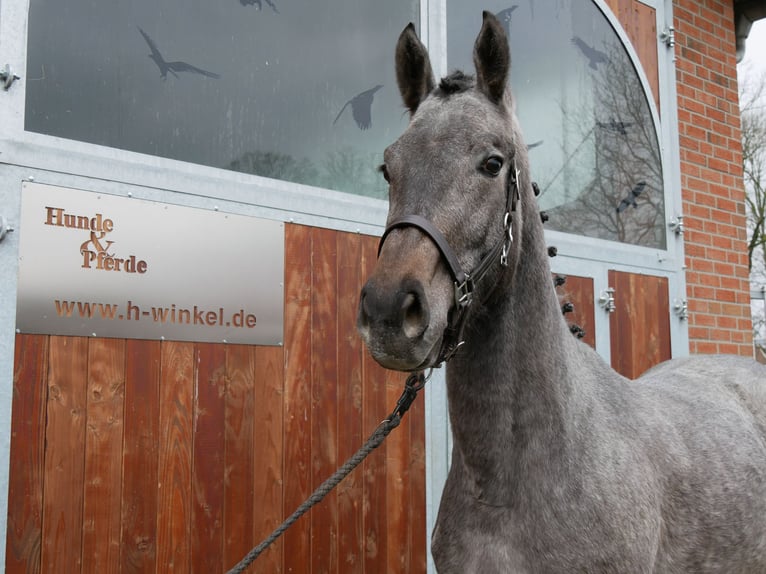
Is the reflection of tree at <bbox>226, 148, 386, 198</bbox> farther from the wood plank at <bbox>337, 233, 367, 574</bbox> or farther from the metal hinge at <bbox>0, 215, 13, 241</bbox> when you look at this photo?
the metal hinge at <bbox>0, 215, 13, 241</bbox>

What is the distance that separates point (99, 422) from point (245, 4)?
2038 mm

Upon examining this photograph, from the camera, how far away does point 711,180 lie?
554 centimetres

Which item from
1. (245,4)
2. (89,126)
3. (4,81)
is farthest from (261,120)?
(4,81)

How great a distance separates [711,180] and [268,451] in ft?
13.2

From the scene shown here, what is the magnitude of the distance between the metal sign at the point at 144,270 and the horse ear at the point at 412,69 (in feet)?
4.13

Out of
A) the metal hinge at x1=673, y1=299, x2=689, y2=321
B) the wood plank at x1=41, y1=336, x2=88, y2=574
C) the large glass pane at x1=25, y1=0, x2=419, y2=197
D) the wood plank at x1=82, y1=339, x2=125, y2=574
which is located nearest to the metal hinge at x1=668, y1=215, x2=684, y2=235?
the metal hinge at x1=673, y1=299, x2=689, y2=321

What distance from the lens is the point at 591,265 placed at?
4.72 metres

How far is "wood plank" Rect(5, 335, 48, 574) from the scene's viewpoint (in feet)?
8.75

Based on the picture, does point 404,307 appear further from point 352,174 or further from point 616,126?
point 616,126

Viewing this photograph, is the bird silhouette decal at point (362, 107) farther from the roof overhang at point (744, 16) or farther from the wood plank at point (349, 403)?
the roof overhang at point (744, 16)

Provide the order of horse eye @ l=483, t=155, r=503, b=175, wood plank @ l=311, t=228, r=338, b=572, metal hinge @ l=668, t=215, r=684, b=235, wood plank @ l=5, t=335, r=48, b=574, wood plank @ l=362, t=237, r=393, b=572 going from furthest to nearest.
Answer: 1. metal hinge @ l=668, t=215, r=684, b=235
2. wood plank @ l=362, t=237, r=393, b=572
3. wood plank @ l=311, t=228, r=338, b=572
4. wood plank @ l=5, t=335, r=48, b=574
5. horse eye @ l=483, t=155, r=503, b=175

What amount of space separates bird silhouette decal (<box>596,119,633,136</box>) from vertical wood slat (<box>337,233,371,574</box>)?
7.50ft

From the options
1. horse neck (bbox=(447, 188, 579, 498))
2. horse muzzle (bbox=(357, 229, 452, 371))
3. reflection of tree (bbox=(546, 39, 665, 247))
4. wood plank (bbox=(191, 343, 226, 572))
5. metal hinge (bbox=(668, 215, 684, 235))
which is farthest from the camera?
metal hinge (bbox=(668, 215, 684, 235))

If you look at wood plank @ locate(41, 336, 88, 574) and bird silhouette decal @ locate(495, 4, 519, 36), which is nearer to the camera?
wood plank @ locate(41, 336, 88, 574)
